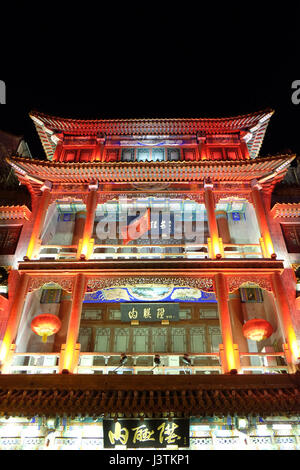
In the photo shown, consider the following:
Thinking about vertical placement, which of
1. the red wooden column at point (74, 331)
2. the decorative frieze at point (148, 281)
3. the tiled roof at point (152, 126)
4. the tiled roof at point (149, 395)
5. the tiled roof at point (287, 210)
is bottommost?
the tiled roof at point (149, 395)

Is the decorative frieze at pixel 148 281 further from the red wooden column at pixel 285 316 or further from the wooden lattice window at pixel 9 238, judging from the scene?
the wooden lattice window at pixel 9 238

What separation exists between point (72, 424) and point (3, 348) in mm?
2906

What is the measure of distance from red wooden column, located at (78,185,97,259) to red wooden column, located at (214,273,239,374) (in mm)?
4428

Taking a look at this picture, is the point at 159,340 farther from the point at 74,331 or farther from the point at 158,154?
the point at 158,154

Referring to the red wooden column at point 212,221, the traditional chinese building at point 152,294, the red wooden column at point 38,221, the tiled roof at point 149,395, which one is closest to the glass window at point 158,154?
the traditional chinese building at point 152,294

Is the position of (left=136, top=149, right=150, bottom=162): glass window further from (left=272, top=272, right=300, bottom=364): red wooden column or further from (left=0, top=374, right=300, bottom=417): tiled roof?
(left=0, top=374, right=300, bottom=417): tiled roof

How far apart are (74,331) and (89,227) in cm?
400

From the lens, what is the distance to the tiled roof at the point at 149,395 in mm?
8305

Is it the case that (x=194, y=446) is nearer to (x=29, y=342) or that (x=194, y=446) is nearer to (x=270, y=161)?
(x=29, y=342)

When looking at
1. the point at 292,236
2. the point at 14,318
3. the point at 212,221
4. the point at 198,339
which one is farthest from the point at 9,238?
the point at 292,236

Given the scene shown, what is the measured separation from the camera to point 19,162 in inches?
527

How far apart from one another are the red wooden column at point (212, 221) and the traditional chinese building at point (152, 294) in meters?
0.05

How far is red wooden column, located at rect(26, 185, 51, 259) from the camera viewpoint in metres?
12.4

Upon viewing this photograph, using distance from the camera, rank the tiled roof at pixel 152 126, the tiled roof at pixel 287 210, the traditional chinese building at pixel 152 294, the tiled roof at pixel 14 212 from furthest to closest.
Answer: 1. the tiled roof at pixel 152 126
2. the tiled roof at pixel 14 212
3. the tiled roof at pixel 287 210
4. the traditional chinese building at pixel 152 294
